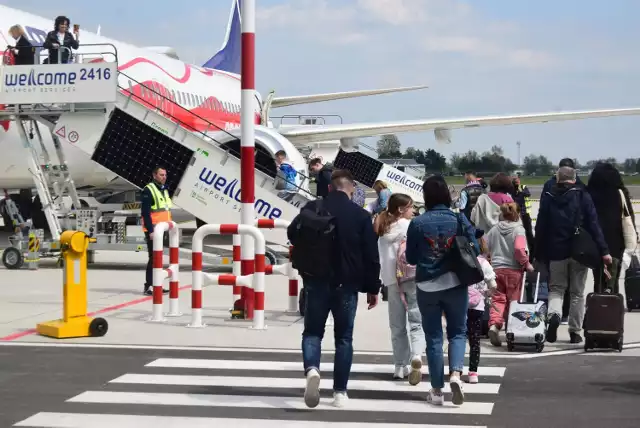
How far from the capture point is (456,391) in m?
7.29

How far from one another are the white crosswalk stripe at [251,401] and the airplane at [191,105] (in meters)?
9.29

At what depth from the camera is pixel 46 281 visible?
15312 millimetres

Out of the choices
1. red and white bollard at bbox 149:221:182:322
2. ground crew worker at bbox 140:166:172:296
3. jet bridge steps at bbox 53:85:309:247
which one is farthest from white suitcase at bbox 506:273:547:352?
jet bridge steps at bbox 53:85:309:247

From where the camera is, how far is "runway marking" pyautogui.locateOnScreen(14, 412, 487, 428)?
672 centimetres

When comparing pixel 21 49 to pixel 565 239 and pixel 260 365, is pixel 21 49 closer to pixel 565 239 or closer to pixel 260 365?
pixel 260 365

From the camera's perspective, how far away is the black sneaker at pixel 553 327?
400 inches

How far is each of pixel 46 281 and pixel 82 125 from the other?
9.15ft

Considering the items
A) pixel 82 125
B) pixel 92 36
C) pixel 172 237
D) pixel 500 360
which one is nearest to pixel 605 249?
pixel 500 360

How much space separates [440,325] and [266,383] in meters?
1.59

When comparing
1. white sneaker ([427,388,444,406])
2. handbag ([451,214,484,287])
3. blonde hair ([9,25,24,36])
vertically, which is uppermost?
blonde hair ([9,25,24,36])

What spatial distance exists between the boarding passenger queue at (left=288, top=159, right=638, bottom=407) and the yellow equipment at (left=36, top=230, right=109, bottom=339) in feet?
10.5

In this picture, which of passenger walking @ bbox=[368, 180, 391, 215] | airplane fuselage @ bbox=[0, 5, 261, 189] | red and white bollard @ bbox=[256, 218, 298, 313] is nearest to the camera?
red and white bollard @ bbox=[256, 218, 298, 313]

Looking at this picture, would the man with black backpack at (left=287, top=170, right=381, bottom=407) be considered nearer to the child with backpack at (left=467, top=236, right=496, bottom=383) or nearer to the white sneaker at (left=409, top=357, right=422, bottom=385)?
the white sneaker at (left=409, top=357, right=422, bottom=385)

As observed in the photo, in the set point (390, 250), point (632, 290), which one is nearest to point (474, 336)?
point (390, 250)
